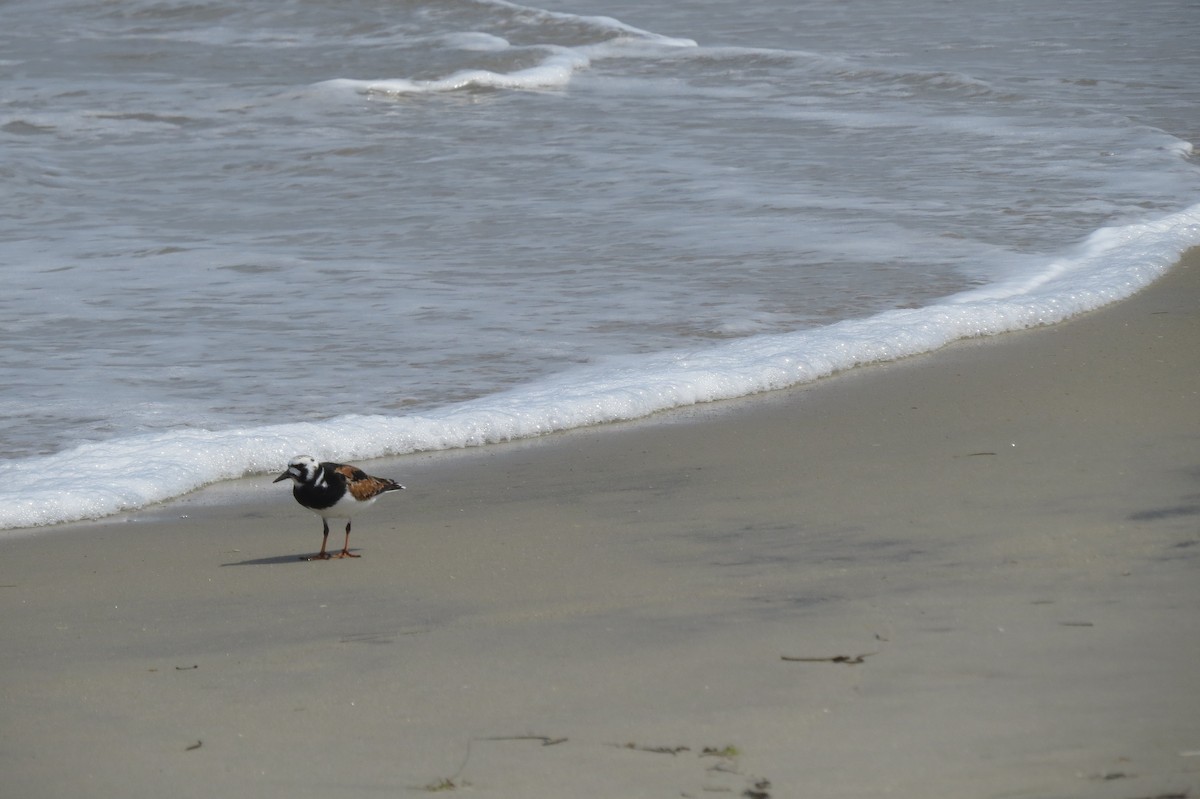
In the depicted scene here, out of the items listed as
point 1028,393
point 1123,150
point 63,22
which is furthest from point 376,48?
point 1028,393

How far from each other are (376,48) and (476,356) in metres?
15.0

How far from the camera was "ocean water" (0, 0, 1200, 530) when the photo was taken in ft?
20.6

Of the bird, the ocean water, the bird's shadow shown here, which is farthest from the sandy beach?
the ocean water

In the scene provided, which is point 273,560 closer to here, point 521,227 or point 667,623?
point 667,623

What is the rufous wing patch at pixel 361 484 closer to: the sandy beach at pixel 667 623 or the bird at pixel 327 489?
the bird at pixel 327 489

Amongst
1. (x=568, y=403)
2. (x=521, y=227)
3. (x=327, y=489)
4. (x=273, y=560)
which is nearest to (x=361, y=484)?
(x=327, y=489)

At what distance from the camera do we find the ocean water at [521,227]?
6.27 metres

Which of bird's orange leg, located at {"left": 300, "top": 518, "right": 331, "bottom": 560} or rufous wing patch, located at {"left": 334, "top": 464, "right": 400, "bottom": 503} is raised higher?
rufous wing patch, located at {"left": 334, "top": 464, "right": 400, "bottom": 503}

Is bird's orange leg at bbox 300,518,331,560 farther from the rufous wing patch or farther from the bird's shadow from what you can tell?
the rufous wing patch

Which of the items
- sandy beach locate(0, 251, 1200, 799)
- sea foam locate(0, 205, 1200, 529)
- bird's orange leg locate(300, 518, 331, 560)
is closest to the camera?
sandy beach locate(0, 251, 1200, 799)

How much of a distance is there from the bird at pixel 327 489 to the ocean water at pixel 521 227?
100 centimetres

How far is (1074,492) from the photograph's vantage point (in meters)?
4.42

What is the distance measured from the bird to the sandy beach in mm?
131

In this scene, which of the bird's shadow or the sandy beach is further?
the bird's shadow
